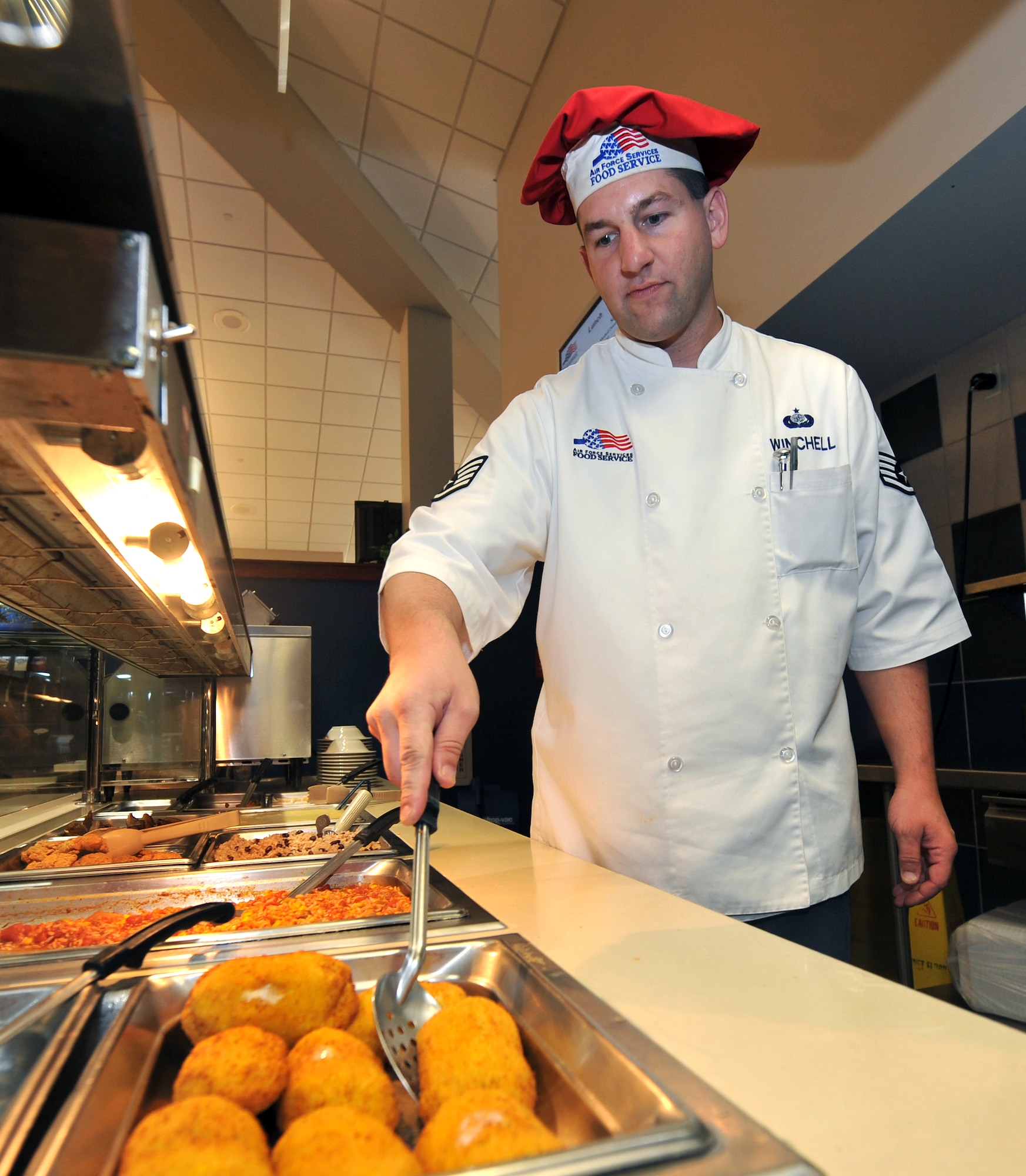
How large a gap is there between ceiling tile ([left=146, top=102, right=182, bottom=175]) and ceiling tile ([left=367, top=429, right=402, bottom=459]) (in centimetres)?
292

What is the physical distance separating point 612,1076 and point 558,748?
813 mm

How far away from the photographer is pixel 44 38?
406 millimetres

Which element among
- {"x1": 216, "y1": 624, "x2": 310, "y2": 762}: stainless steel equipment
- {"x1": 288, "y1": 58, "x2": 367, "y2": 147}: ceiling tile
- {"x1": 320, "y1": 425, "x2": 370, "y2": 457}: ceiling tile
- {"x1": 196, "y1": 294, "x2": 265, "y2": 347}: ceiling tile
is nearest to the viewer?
{"x1": 216, "y1": 624, "x2": 310, "y2": 762}: stainless steel equipment

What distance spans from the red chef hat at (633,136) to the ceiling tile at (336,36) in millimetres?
2903

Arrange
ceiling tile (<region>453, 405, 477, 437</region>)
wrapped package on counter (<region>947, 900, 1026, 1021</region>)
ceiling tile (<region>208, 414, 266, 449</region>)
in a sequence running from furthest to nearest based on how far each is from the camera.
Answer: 1. ceiling tile (<region>208, 414, 266, 449</region>)
2. ceiling tile (<region>453, 405, 477, 437</region>)
3. wrapped package on counter (<region>947, 900, 1026, 1021</region>)

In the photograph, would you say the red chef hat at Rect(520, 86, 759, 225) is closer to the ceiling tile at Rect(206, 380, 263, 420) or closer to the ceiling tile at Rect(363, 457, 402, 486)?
the ceiling tile at Rect(206, 380, 263, 420)

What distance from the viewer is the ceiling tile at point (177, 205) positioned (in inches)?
174

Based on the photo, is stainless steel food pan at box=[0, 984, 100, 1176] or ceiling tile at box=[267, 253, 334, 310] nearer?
stainless steel food pan at box=[0, 984, 100, 1176]

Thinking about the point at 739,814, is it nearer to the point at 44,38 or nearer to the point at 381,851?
the point at 381,851

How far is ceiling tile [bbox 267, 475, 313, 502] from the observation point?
817cm

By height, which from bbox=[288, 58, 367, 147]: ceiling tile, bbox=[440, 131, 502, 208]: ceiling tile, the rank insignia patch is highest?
bbox=[288, 58, 367, 147]: ceiling tile

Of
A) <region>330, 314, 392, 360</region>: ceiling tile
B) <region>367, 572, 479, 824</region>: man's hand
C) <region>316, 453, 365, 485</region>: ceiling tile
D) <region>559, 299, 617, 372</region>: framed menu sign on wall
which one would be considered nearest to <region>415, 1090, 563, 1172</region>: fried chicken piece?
<region>367, 572, 479, 824</region>: man's hand

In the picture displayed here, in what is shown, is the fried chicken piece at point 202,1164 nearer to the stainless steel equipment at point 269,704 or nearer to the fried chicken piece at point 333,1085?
the fried chicken piece at point 333,1085

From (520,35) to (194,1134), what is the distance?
4.09 meters
